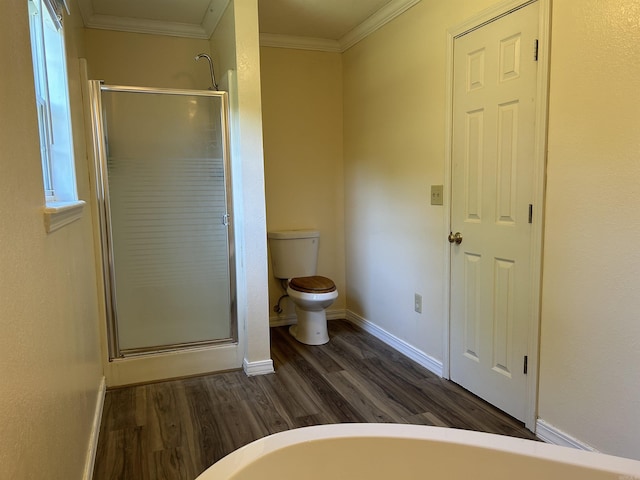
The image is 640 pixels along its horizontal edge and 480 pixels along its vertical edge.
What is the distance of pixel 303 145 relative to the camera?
3850 mm

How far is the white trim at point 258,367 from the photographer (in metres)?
2.87

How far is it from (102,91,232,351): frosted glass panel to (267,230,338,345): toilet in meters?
0.62

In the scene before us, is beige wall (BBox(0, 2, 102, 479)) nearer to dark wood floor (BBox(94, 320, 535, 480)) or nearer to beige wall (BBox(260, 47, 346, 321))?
dark wood floor (BBox(94, 320, 535, 480))

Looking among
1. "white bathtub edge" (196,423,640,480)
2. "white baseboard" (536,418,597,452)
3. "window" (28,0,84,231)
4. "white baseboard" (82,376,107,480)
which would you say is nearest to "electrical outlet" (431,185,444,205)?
"white baseboard" (536,418,597,452)

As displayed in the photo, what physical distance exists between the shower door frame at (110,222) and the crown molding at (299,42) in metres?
1.03

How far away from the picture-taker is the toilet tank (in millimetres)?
3650

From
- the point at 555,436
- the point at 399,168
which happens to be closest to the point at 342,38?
the point at 399,168

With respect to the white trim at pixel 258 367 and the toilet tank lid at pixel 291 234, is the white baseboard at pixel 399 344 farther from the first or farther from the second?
the white trim at pixel 258 367

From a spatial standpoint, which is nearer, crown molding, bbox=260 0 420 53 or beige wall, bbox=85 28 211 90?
crown molding, bbox=260 0 420 53

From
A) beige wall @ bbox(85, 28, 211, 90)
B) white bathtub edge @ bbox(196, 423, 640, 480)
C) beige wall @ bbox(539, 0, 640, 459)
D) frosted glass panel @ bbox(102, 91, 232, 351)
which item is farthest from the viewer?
beige wall @ bbox(85, 28, 211, 90)

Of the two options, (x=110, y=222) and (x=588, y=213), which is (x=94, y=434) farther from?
(x=588, y=213)

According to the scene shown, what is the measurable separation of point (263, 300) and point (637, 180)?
2042 millimetres

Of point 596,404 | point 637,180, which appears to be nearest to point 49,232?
point 637,180

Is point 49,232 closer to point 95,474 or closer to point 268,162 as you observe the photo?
point 95,474
